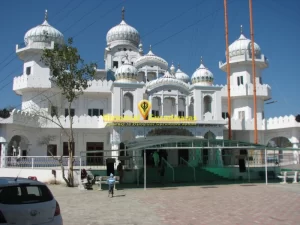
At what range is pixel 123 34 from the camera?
122ft

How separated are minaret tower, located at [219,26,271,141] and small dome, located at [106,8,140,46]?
9.73m

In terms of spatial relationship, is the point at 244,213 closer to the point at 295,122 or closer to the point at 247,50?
the point at 295,122

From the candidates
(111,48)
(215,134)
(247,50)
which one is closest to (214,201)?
(215,134)

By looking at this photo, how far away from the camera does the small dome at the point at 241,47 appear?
3388cm

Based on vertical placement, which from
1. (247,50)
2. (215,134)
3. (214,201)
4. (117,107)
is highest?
(247,50)

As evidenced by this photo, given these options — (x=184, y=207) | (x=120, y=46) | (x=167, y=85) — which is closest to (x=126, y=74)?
(x=167, y=85)

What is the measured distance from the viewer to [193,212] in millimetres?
10547

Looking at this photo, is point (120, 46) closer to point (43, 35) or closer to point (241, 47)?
point (43, 35)

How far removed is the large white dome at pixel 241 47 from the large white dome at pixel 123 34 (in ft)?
34.1

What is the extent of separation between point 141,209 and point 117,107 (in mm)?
16837

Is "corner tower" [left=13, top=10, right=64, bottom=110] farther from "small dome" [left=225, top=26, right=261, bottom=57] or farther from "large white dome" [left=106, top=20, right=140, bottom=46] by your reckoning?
"small dome" [left=225, top=26, right=261, bottom=57]

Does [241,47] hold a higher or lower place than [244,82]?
higher

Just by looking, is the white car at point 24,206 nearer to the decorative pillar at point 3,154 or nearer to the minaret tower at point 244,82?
the decorative pillar at point 3,154

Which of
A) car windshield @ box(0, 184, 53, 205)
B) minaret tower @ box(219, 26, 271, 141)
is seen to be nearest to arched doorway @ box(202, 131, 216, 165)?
minaret tower @ box(219, 26, 271, 141)
